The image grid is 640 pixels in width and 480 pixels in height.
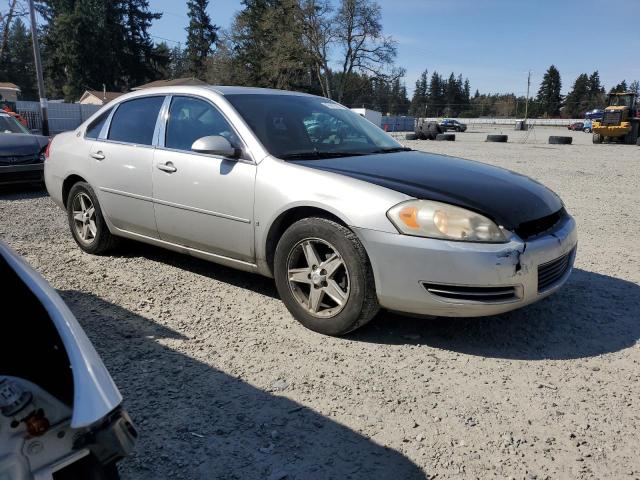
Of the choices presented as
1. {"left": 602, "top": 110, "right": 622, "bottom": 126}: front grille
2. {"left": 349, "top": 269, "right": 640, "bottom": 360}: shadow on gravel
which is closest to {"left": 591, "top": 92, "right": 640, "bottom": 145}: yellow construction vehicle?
{"left": 602, "top": 110, "right": 622, "bottom": 126}: front grille

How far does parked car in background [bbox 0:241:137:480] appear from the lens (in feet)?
4.56

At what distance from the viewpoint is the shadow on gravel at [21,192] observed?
8.93 m

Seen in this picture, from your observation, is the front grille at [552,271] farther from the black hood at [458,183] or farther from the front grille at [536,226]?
the black hood at [458,183]

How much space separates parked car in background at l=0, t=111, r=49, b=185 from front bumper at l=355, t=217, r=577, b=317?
307 inches

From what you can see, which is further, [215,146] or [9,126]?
[9,126]

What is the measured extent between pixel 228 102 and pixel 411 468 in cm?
293

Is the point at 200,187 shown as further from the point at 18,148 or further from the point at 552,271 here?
the point at 18,148

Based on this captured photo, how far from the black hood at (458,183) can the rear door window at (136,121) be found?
5.29ft

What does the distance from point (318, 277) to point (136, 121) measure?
2420 millimetres

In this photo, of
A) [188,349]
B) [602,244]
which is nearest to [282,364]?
[188,349]

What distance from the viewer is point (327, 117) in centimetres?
453

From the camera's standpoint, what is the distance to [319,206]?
3.39 meters

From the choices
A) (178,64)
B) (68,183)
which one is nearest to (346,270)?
(68,183)

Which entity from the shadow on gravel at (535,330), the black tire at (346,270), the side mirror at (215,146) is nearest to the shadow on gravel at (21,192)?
the side mirror at (215,146)
